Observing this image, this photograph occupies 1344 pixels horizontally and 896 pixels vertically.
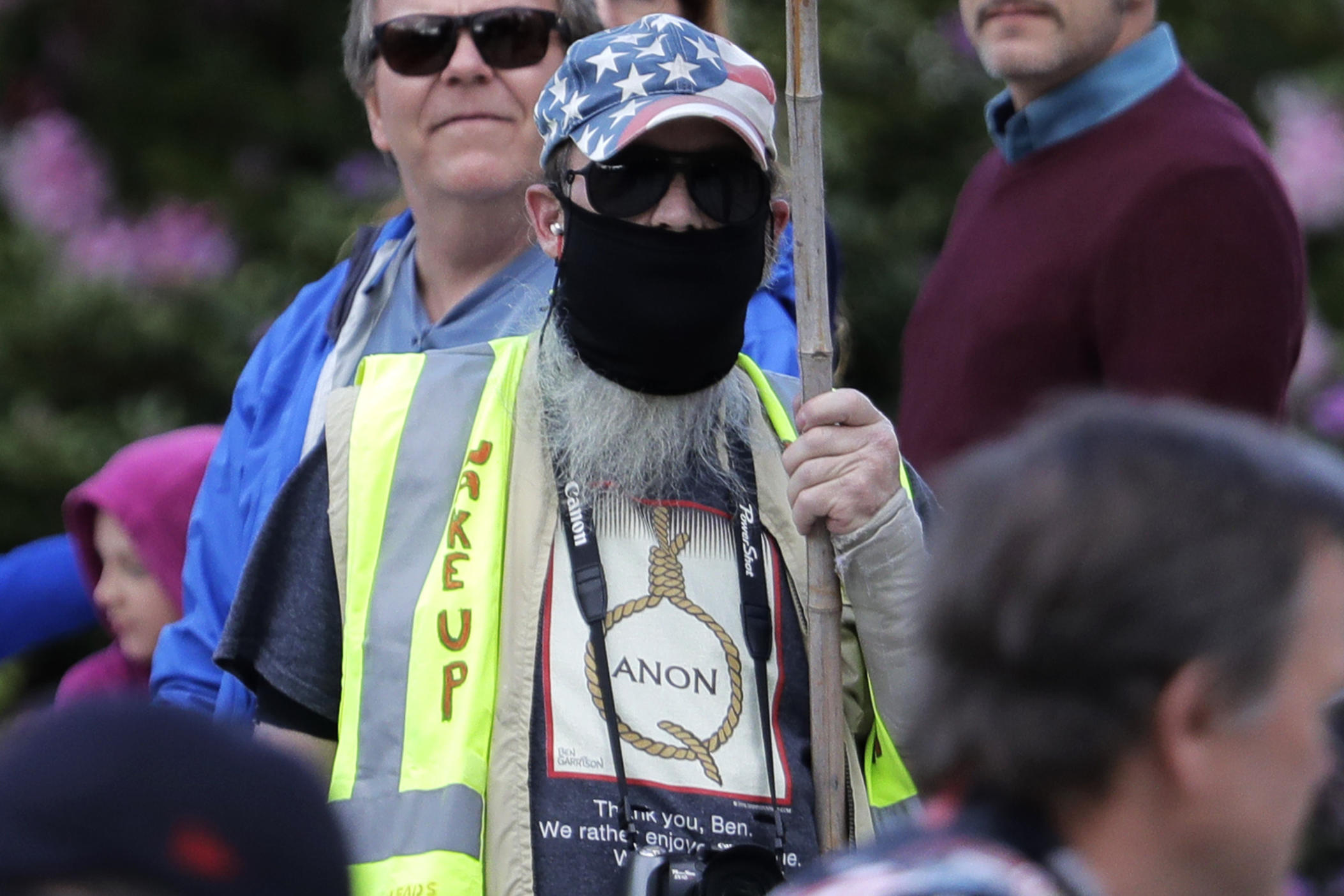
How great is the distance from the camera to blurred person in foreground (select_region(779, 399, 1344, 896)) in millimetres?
1260

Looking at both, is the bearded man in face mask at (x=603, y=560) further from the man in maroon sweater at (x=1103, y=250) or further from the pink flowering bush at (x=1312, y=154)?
the pink flowering bush at (x=1312, y=154)

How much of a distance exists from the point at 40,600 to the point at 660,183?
2.00 meters

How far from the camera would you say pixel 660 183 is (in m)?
2.36

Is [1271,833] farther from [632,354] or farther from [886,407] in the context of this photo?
[886,407]

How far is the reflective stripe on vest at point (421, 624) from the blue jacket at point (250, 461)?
34 cm

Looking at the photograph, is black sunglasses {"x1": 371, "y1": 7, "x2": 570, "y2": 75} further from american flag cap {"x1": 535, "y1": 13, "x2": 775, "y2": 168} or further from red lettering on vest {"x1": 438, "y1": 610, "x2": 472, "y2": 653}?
red lettering on vest {"x1": 438, "y1": 610, "x2": 472, "y2": 653}

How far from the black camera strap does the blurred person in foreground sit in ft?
2.68

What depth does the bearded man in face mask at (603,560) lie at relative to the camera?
7.00 ft

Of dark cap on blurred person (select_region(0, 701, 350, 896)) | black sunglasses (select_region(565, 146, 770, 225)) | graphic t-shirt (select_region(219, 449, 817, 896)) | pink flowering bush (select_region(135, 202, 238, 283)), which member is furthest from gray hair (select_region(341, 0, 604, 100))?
pink flowering bush (select_region(135, 202, 238, 283))

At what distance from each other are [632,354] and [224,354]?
131 inches

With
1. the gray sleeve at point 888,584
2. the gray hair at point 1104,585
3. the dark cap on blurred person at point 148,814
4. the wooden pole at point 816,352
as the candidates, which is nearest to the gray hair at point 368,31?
the wooden pole at point 816,352

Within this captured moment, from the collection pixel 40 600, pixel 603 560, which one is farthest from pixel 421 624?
pixel 40 600

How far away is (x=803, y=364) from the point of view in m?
2.25

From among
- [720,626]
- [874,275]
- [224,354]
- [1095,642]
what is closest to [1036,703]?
[1095,642]
